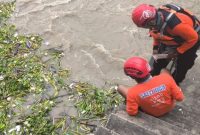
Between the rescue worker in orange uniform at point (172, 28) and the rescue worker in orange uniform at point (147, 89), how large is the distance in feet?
2.48

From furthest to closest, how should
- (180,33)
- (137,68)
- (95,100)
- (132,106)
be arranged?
(95,100) → (180,33) → (132,106) → (137,68)

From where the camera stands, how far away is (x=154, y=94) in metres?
5.47

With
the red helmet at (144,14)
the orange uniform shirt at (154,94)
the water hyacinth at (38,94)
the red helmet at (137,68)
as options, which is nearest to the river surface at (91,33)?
the water hyacinth at (38,94)

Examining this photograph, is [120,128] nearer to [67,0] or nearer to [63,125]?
[63,125]

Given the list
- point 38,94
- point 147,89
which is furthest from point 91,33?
point 147,89

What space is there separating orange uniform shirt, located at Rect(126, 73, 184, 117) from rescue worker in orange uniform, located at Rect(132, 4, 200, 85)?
0.84 m

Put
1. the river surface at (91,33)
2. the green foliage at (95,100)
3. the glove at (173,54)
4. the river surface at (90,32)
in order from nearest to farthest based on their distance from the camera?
the glove at (173,54) < the green foliage at (95,100) < the river surface at (91,33) < the river surface at (90,32)

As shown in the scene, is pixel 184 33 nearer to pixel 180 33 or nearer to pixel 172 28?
pixel 180 33

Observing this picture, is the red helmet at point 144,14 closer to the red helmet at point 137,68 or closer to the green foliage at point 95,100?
the red helmet at point 137,68

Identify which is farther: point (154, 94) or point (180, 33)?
point (180, 33)

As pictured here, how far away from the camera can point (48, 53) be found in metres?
8.72

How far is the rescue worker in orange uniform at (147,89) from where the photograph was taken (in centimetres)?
538

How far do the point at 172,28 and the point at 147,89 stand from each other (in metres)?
1.15

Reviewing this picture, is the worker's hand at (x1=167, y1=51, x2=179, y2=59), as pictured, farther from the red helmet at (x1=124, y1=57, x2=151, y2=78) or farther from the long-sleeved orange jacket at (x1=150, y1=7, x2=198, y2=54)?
the red helmet at (x1=124, y1=57, x2=151, y2=78)
